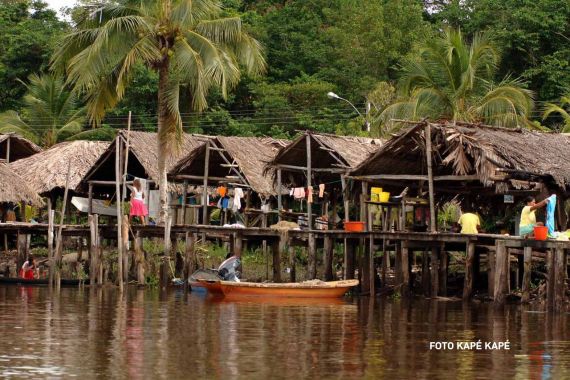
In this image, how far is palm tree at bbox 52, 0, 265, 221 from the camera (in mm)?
29297

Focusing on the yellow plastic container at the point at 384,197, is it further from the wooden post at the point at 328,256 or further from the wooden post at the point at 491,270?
the wooden post at the point at 491,270

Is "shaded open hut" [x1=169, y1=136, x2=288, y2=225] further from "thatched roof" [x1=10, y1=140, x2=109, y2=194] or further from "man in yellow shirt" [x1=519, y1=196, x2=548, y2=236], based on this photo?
"man in yellow shirt" [x1=519, y1=196, x2=548, y2=236]

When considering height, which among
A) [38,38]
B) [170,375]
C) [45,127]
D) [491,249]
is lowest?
[170,375]

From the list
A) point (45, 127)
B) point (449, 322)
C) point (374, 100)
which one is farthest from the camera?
point (45, 127)

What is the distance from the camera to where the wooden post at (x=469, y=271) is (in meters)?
25.2

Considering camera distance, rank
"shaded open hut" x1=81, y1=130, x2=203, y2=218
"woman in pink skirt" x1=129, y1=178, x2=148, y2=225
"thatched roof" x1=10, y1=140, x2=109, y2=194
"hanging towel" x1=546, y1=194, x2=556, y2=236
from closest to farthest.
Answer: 1. "hanging towel" x1=546, y1=194, x2=556, y2=236
2. "woman in pink skirt" x1=129, y1=178, x2=148, y2=225
3. "shaded open hut" x1=81, y1=130, x2=203, y2=218
4. "thatched roof" x1=10, y1=140, x2=109, y2=194

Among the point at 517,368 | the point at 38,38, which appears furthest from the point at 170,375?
the point at 38,38

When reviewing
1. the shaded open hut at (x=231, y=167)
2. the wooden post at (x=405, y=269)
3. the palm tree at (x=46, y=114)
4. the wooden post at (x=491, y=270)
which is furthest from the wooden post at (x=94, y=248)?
the palm tree at (x=46, y=114)

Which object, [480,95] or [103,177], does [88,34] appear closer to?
[103,177]

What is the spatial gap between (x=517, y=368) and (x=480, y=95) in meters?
19.5

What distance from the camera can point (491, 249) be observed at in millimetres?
25172

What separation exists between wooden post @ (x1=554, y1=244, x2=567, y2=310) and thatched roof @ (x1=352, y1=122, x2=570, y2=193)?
2.32 metres

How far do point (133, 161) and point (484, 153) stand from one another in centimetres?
1325

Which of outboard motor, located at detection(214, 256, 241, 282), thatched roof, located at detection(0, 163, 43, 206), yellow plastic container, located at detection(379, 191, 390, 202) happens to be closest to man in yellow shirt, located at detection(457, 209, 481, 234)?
yellow plastic container, located at detection(379, 191, 390, 202)
